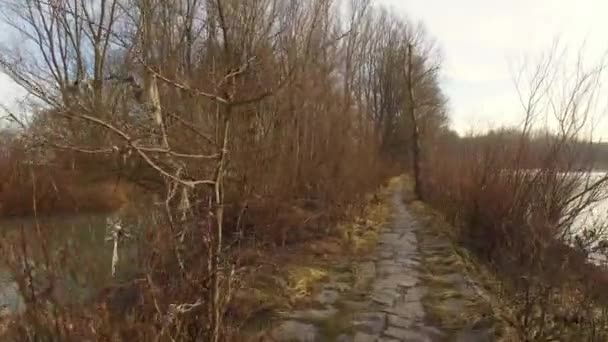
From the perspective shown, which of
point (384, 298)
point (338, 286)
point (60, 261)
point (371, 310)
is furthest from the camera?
point (338, 286)

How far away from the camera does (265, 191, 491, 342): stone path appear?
5.34m

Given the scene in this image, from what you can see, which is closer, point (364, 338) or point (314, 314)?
point (364, 338)

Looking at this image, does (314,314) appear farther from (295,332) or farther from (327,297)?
(327,297)

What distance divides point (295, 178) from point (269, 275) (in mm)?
3256

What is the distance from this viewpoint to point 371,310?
20.6ft

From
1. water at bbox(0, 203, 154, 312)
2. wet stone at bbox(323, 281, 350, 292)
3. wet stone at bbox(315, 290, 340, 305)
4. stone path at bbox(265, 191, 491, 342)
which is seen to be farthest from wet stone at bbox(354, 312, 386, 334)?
water at bbox(0, 203, 154, 312)

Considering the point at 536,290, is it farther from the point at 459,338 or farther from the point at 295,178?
the point at 295,178

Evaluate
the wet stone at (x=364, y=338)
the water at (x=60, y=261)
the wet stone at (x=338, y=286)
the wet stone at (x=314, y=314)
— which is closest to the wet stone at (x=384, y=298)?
the wet stone at (x=338, y=286)

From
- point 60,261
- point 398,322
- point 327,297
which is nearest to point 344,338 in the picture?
point 398,322

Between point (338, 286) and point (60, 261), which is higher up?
point (60, 261)

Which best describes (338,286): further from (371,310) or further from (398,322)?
(398,322)

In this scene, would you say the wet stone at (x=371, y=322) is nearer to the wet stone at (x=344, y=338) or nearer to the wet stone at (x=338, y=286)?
the wet stone at (x=344, y=338)

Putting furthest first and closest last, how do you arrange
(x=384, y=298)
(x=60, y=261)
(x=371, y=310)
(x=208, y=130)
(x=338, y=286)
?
(x=338, y=286), (x=384, y=298), (x=371, y=310), (x=208, y=130), (x=60, y=261)

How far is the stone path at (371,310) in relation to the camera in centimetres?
534
